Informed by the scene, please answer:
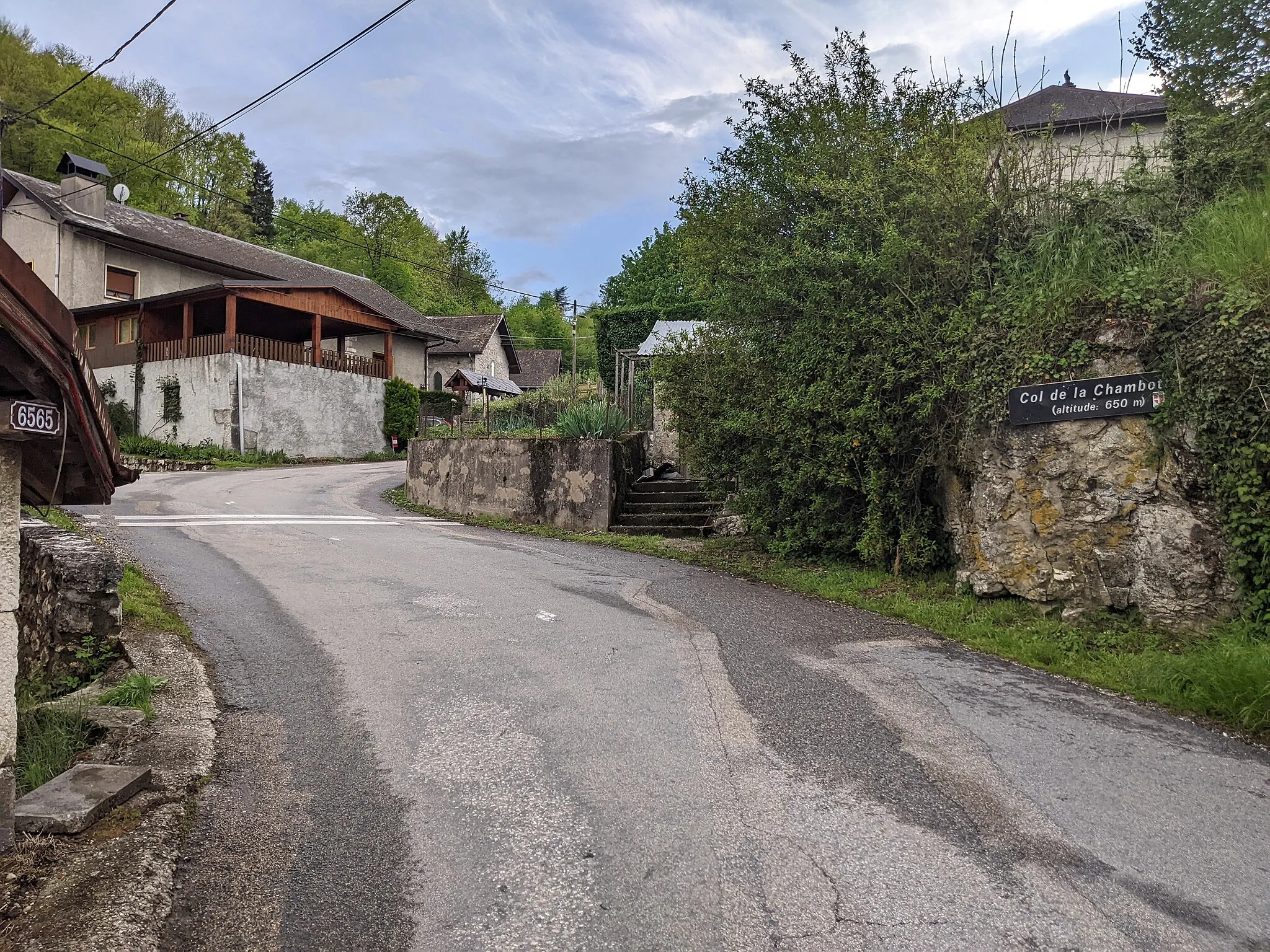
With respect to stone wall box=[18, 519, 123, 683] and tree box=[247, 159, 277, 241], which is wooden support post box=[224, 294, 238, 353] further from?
tree box=[247, 159, 277, 241]

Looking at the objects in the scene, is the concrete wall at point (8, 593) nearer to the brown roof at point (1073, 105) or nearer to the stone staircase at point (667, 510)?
the stone staircase at point (667, 510)

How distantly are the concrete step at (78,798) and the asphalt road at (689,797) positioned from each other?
40cm

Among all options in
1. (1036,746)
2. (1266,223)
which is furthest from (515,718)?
(1266,223)

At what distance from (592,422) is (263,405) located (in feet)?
59.4

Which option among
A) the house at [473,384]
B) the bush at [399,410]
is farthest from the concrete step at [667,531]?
the bush at [399,410]

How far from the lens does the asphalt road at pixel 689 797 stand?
3381 mm

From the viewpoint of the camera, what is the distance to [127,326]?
33.1 m

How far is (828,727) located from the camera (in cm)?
556

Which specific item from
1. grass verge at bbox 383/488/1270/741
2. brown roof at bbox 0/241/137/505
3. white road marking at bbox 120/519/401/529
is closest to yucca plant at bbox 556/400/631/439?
white road marking at bbox 120/519/401/529

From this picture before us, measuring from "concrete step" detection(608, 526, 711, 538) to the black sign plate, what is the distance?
7101 millimetres

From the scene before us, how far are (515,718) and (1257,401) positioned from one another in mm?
6222

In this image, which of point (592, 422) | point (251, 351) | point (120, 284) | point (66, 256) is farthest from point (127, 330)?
point (592, 422)

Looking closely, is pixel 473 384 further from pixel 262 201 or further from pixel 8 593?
pixel 262 201

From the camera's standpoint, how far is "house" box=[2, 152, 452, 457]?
30.1 metres
